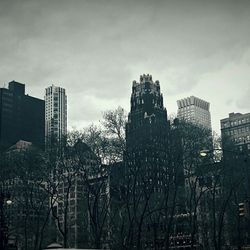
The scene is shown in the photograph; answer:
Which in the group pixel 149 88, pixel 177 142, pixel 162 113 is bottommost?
pixel 177 142

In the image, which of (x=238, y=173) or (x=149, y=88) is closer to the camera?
(x=238, y=173)

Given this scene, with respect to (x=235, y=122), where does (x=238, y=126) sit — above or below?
below

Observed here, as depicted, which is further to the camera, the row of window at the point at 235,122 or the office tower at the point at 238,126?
the row of window at the point at 235,122

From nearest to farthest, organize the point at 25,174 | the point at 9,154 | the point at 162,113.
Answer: the point at 25,174 < the point at 9,154 < the point at 162,113

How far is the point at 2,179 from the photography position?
5675 centimetres

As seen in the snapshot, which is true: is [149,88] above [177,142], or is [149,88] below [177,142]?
above

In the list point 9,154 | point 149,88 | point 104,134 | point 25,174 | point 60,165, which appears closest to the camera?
point 104,134

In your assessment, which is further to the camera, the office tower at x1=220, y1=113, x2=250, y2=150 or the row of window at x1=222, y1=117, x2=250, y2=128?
the row of window at x1=222, y1=117, x2=250, y2=128

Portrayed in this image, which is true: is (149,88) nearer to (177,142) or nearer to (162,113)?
(162,113)

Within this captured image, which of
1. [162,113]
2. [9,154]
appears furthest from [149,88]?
[9,154]

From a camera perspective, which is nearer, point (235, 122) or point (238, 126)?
point (238, 126)

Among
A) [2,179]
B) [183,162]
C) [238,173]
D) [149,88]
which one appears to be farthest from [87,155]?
[149,88]

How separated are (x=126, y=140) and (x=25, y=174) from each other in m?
14.1

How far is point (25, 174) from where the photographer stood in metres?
54.5
